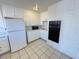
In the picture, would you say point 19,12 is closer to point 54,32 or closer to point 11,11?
point 11,11

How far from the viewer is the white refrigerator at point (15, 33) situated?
2.20m

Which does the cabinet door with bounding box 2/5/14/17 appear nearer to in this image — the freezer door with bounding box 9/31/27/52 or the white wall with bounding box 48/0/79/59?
the freezer door with bounding box 9/31/27/52

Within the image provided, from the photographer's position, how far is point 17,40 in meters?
2.45

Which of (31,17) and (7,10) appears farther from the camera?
(31,17)

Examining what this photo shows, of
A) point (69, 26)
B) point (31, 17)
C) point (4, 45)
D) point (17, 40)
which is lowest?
point (4, 45)

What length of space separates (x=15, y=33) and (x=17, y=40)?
0.39 m

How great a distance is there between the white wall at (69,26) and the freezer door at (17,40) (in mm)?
2028

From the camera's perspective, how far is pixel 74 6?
1.71 m

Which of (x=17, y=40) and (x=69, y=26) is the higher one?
(x=69, y=26)

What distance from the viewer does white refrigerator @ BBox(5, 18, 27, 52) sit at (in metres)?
2.20

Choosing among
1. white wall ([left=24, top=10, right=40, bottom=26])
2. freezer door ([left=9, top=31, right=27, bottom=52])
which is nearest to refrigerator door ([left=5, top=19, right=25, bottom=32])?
freezer door ([left=9, top=31, right=27, bottom=52])

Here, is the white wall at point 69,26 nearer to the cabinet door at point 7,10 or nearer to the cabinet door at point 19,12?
the cabinet door at point 19,12

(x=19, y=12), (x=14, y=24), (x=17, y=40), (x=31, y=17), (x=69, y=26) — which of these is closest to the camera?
(x=69, y=26)

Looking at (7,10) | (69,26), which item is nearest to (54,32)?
(69,26)
